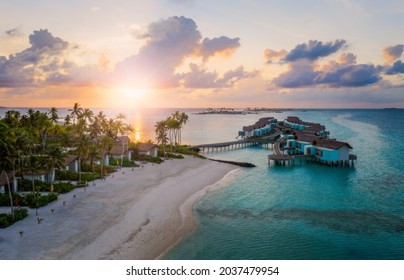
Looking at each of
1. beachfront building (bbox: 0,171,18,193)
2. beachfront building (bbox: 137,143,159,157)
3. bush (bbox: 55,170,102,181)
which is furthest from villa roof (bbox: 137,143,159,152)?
beachfront building (bbox: 0,171,18,193)

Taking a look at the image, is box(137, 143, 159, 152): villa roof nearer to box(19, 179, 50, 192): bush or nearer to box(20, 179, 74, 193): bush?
box(20, 179, 74, 193): bush

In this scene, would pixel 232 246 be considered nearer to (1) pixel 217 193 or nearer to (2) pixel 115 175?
(1) pixel 217 193

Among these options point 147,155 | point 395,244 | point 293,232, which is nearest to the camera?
point 395,244

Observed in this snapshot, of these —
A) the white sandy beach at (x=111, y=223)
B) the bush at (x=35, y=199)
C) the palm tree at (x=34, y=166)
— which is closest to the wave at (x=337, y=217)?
the white sandy beach at (x=111, y=223)

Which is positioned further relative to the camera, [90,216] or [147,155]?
[147,155]

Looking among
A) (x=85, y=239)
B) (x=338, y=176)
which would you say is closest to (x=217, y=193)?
(x=85, y=239)

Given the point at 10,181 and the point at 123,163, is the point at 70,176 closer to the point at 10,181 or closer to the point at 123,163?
the point at 10,181

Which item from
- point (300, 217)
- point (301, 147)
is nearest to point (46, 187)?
point (300, 217)
